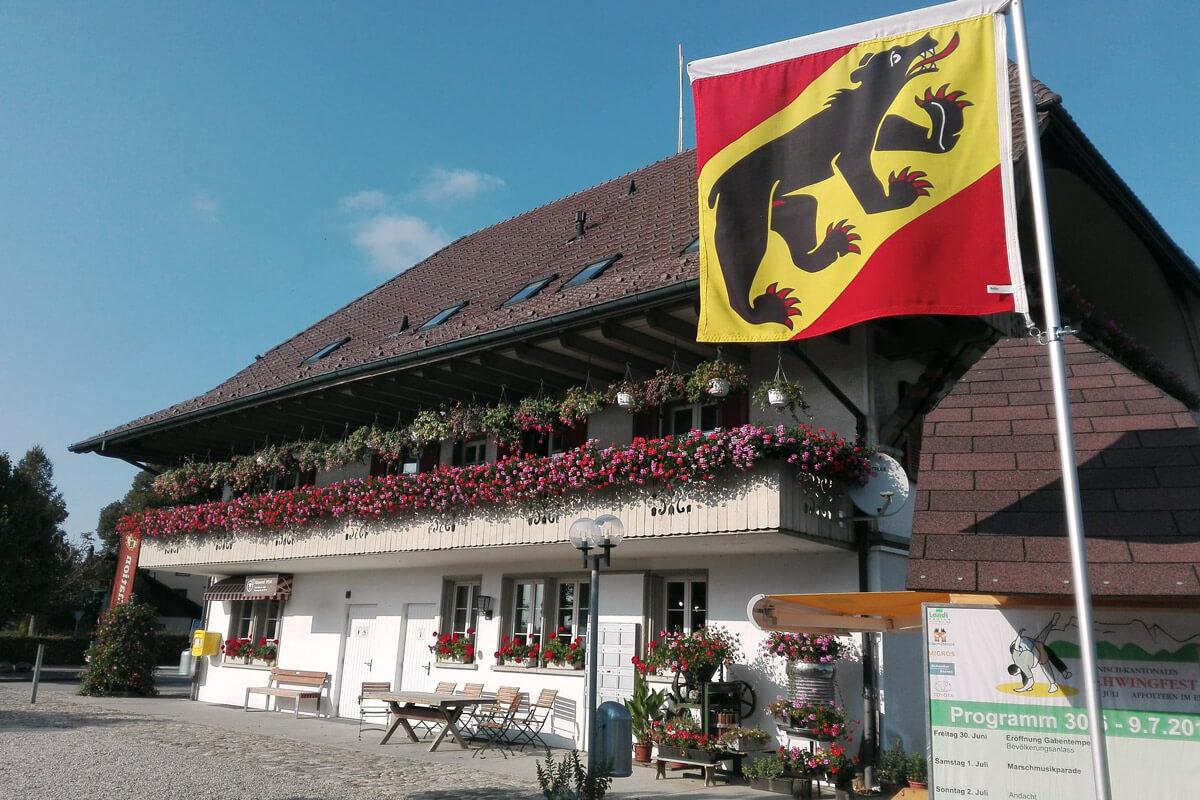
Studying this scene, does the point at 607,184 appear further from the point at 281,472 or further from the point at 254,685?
the point at 254,685

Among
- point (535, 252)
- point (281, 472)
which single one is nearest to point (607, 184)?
point (535, 252)

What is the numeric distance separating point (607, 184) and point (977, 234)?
15769 mm

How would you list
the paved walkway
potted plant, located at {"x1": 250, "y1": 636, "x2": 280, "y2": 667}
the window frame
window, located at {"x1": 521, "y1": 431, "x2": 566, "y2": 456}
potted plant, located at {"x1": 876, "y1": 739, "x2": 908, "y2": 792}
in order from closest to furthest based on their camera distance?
the paved walkway
potted plant, located at {"x1": 876, "y1": 739, "x2": 908, "y2": 792}
window, located at {"x1": 521, "y1": 431, "x2": 566, "y2": 456}
potted plant, located at {"x1": 250, "y1": 636, "x2": 280, "y2": 667}
the window frame

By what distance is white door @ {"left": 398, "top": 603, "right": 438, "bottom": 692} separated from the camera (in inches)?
594

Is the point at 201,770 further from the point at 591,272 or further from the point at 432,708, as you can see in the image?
the point at 591,272

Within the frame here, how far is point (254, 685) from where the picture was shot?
18562 millimetres

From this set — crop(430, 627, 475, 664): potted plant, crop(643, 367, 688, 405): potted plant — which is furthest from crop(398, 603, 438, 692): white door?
crop(643, 367, 688, 405): potted plant

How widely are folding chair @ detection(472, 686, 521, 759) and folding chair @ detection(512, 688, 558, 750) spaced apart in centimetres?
13

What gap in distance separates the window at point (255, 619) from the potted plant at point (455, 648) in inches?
212

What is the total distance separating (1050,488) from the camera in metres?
5.13

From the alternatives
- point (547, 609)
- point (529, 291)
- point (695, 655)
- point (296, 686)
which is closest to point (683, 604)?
point (695, 655)

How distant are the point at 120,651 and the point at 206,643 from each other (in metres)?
1.77

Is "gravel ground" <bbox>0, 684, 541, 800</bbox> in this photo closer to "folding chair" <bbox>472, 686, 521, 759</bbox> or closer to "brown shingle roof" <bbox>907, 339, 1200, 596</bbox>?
"folding chair" <bbox>472, 686, 521, 759</bbox>

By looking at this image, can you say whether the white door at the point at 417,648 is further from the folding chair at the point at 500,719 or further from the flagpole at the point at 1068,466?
the flagpole at the point at 1068,466
